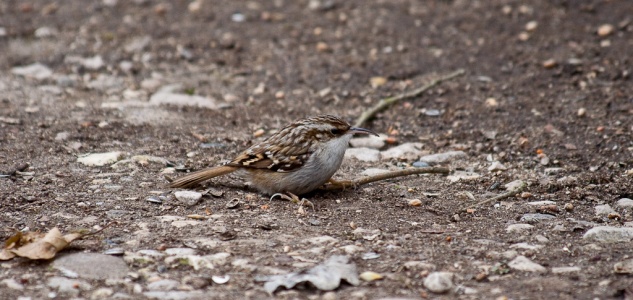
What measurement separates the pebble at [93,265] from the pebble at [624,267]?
2.34m

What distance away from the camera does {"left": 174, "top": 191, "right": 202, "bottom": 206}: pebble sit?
5073mm

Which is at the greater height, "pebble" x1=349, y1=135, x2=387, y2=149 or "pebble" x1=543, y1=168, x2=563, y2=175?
"pebble" x1=543, y1=168, x2=563, y2=175

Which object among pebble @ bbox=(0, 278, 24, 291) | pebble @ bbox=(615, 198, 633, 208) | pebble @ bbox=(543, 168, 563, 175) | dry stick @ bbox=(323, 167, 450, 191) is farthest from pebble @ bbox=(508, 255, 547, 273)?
pebble @ bbox=(0, 278, 24, 291)

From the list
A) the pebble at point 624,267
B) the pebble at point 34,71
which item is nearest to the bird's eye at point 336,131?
the pebble at point 624,267

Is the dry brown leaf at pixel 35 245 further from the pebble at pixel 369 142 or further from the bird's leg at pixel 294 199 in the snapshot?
the pebble at pixel 369 142

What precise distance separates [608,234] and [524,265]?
2.32 ft

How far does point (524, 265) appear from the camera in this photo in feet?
13.3

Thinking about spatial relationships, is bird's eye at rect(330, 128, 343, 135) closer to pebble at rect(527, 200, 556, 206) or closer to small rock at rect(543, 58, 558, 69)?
pebble at rect(527, 200, 556, 206)

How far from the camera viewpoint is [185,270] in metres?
4.04

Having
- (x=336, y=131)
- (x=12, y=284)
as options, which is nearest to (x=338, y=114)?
(x=336, y=131)

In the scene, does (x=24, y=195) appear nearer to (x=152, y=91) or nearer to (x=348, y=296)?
(x=348, y=296)

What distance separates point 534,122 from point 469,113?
23.3 inches

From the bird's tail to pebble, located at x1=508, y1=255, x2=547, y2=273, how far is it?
79.8 inches

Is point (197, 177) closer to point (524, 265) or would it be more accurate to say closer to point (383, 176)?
point (383, 176)
